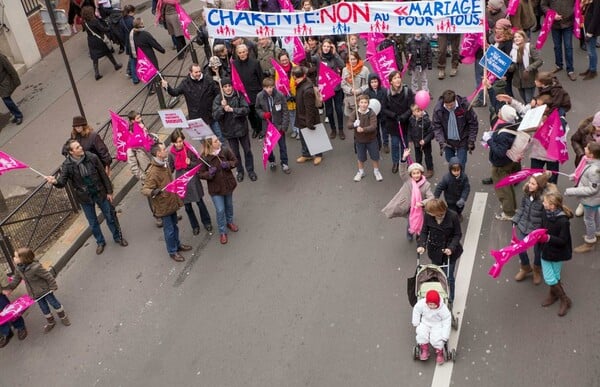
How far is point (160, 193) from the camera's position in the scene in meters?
9.34

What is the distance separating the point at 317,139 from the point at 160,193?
3163mm

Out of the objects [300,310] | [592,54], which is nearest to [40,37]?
[300,310]

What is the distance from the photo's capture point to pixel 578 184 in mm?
8414

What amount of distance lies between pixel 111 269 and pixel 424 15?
601 cm

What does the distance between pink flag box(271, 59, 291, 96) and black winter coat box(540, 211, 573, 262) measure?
5.24 meters

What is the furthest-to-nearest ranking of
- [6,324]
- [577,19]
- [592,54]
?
[577,19]
[592,54]
[6,324]

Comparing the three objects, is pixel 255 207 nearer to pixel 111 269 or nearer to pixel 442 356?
pixel 111 269

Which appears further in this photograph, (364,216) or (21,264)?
(364,216)

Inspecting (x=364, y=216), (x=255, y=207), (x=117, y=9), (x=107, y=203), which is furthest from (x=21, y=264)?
(x=117, y=9)

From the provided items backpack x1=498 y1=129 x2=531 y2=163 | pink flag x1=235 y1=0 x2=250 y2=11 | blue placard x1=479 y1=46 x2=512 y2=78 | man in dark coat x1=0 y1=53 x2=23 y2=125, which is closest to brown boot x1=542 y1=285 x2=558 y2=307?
backpack x1=498 y1=129 x2=531 y2=163

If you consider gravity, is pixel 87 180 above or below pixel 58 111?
above

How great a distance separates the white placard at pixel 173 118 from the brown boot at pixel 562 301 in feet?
19.2

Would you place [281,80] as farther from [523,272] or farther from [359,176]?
[523,272]

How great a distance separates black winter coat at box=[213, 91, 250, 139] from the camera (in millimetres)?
11000
